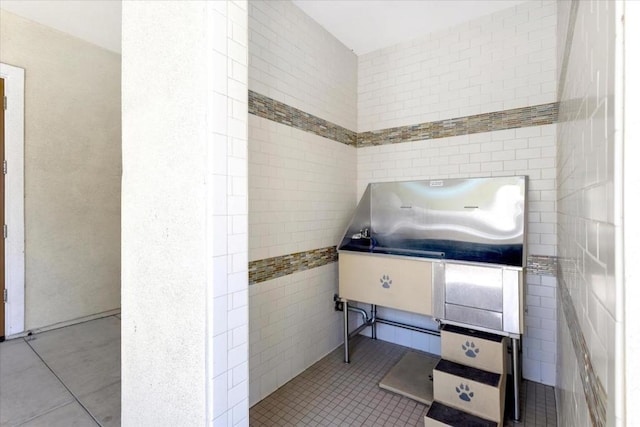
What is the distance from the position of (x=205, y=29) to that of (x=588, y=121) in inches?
51.6

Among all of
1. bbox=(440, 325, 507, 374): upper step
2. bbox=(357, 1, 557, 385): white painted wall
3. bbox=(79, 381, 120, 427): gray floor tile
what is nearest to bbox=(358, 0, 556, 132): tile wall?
bbox=(357, 1, 557, 385): white painted wall

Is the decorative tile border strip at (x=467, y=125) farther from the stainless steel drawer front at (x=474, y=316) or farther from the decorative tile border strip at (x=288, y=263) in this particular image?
the stainless steel drawer front at (x=474, y=316)

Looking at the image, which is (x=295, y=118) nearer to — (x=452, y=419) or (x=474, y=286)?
(x=474, y=286)

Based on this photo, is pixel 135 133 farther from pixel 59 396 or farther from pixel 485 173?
pixel 485 173

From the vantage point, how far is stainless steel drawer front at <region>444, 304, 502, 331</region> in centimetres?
196

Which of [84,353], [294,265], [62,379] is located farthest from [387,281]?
[84,353]

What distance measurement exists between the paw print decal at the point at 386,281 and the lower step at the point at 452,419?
87 centimetres

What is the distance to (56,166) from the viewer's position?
315 cm

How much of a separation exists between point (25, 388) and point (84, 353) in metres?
0.52

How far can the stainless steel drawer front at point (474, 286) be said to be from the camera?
196 cm

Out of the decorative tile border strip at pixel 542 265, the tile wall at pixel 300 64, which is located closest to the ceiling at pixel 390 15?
the tile wall at pixel 300 64

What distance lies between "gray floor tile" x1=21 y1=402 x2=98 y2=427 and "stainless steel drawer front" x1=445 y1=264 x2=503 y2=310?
8.04ft

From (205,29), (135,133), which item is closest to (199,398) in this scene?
(135,133)

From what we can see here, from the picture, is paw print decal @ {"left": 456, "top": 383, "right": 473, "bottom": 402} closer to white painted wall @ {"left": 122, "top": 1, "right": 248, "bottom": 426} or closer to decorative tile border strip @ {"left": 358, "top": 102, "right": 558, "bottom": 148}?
white painted wall @ {"left": 122, "top": 1, "right": 248, "bottom": 426}
